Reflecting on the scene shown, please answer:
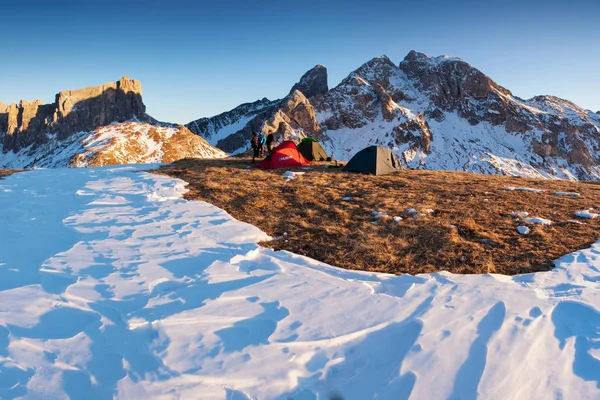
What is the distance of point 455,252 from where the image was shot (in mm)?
7500

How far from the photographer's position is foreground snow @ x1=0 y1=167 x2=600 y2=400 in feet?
11.9

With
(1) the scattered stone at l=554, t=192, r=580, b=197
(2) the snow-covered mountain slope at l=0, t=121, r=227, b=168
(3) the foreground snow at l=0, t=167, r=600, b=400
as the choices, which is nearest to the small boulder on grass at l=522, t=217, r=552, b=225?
(3) the foreground snow at l=0, t=167, r=600, b=400

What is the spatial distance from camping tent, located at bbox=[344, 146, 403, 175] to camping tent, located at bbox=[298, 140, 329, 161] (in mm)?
4970

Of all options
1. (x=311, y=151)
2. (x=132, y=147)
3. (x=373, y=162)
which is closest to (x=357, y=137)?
(x=132, y=147)

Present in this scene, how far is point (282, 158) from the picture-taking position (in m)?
19.1

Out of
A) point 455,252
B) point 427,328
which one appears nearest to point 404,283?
point 427,328

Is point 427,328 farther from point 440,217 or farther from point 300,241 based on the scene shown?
point 440,217

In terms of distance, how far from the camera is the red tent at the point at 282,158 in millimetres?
18812

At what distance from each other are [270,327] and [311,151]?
62.9 feet

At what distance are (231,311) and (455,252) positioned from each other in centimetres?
553

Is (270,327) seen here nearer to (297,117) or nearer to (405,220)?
(405,220)

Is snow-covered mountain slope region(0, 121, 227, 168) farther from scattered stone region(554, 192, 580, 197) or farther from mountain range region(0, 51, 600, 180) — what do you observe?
scattered stone region(554, 192, 580, 197)

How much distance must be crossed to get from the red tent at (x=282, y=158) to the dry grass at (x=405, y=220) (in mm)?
2898

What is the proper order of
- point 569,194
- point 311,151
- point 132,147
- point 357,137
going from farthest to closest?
point 357,137, point 132,147, point 311,151, point 569,194
